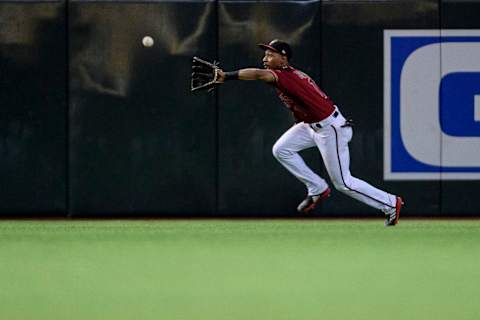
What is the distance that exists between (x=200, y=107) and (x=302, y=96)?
2.28 m

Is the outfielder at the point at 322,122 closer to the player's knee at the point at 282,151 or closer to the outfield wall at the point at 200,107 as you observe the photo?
the player's knee at the point at 282,151

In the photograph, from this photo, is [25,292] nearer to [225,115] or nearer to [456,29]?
[225,115]

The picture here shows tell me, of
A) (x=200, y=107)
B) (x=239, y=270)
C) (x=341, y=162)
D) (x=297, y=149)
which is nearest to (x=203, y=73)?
(x=297, y=149)

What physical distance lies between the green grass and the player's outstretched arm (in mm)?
1536

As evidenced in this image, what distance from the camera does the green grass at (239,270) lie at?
7277mm

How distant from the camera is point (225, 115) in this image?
44.8ft

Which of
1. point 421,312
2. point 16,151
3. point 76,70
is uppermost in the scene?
point 76,70

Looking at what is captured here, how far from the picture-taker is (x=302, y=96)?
38.1ft

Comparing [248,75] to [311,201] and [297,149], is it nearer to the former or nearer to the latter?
[297,149]

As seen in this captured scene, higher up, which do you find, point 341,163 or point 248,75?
point 248,75

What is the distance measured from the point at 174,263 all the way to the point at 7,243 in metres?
2.28

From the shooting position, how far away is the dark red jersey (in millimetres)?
11500

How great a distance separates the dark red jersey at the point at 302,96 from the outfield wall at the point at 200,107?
1841 mm

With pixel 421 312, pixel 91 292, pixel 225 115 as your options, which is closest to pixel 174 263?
pixel 91 292
